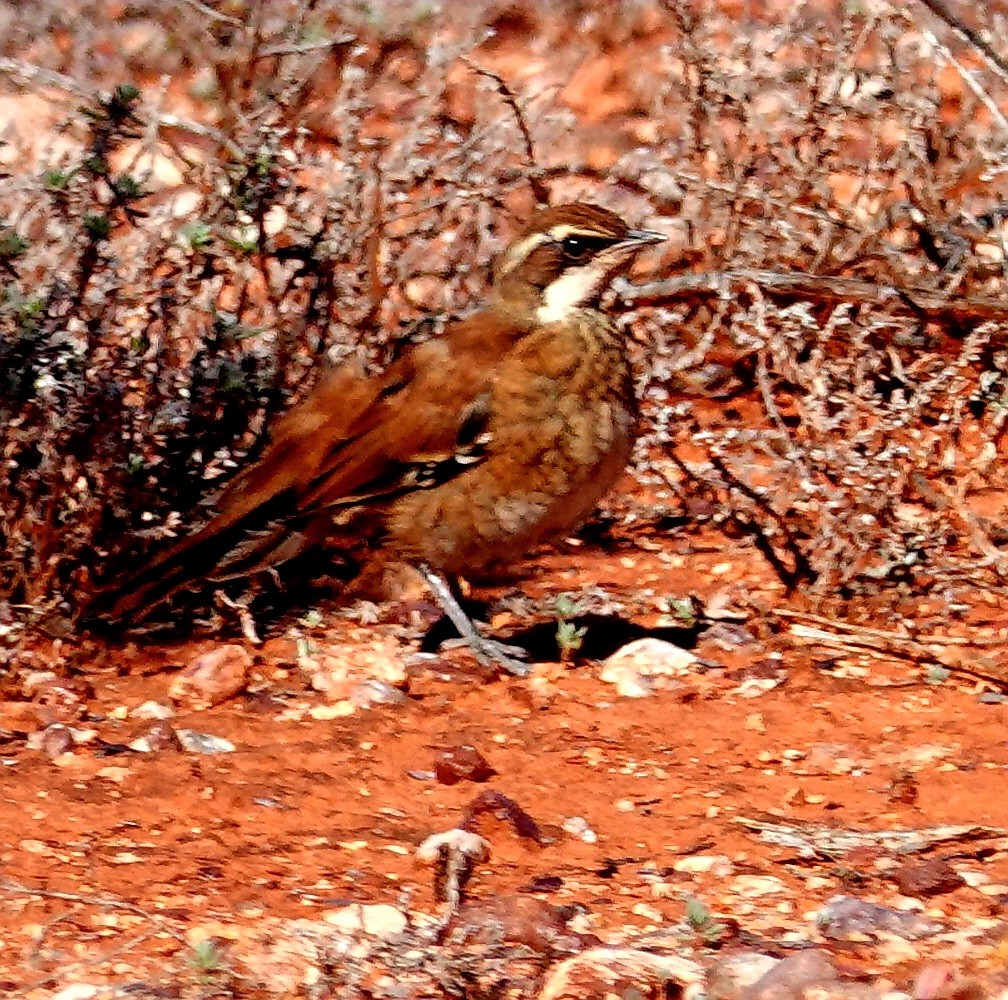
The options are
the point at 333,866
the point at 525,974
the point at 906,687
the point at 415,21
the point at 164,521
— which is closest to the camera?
the point at 525,974

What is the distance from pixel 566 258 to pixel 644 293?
1.39 ft

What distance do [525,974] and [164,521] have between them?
2.77m

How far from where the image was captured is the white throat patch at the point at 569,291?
6059mm

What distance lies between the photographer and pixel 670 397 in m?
7.51

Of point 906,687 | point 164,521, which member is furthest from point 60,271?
point 906,687

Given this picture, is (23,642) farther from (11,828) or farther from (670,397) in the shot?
(670,397)

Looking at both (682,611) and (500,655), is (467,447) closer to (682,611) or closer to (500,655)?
(500,655)

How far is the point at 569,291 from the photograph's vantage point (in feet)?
19.9

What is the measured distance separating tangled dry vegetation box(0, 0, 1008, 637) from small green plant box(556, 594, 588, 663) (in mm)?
582

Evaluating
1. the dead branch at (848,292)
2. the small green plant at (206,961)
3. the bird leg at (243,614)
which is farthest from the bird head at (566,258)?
the small green plant at (206,961)

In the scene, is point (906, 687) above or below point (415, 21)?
below

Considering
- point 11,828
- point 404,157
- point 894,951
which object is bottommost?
point 11,828

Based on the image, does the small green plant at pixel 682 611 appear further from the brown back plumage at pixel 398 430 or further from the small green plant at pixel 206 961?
the small green plant at pixel 206 961

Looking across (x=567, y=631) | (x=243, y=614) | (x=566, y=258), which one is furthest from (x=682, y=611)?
(x=243, y=614)
